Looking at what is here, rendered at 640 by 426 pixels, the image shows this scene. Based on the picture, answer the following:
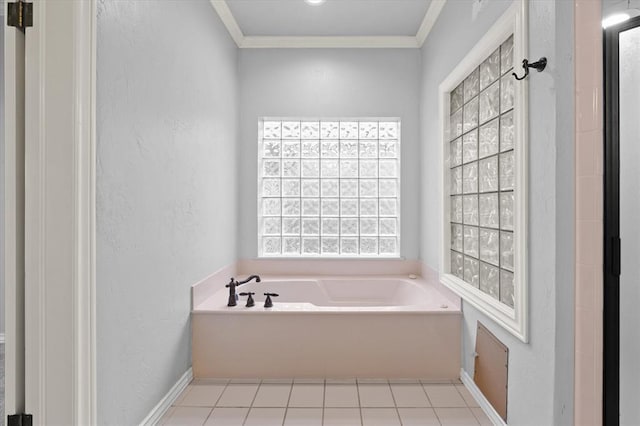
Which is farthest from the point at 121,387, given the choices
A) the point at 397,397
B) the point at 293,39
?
the point at 293,39

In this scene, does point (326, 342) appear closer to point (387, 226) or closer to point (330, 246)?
point (330, 246)

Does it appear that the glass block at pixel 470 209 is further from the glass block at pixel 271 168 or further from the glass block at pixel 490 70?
the glass block at pixel 271 168

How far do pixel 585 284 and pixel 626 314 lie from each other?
0.28 meters

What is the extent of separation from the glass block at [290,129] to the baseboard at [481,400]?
2.42 metres

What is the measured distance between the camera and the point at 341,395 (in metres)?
2.30

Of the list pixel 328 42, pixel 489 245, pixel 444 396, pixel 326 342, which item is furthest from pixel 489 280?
pixel 328 42

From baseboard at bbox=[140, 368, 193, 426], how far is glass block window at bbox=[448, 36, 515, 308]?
1858mm

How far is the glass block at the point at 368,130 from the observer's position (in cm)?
367

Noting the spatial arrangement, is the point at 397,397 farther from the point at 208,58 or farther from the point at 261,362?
the point at 208,58

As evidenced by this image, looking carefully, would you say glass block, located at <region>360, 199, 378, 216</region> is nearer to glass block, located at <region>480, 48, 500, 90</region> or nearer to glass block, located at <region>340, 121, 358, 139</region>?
glass block, located at <region>340, 121, 358, 139</region>

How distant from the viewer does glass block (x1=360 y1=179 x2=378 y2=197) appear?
367 cm

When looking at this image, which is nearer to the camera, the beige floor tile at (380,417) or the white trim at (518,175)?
the white trim at (518,175)

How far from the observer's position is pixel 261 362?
2498 mm

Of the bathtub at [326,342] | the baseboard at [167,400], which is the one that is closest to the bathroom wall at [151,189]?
the baseboard at [167,400]
